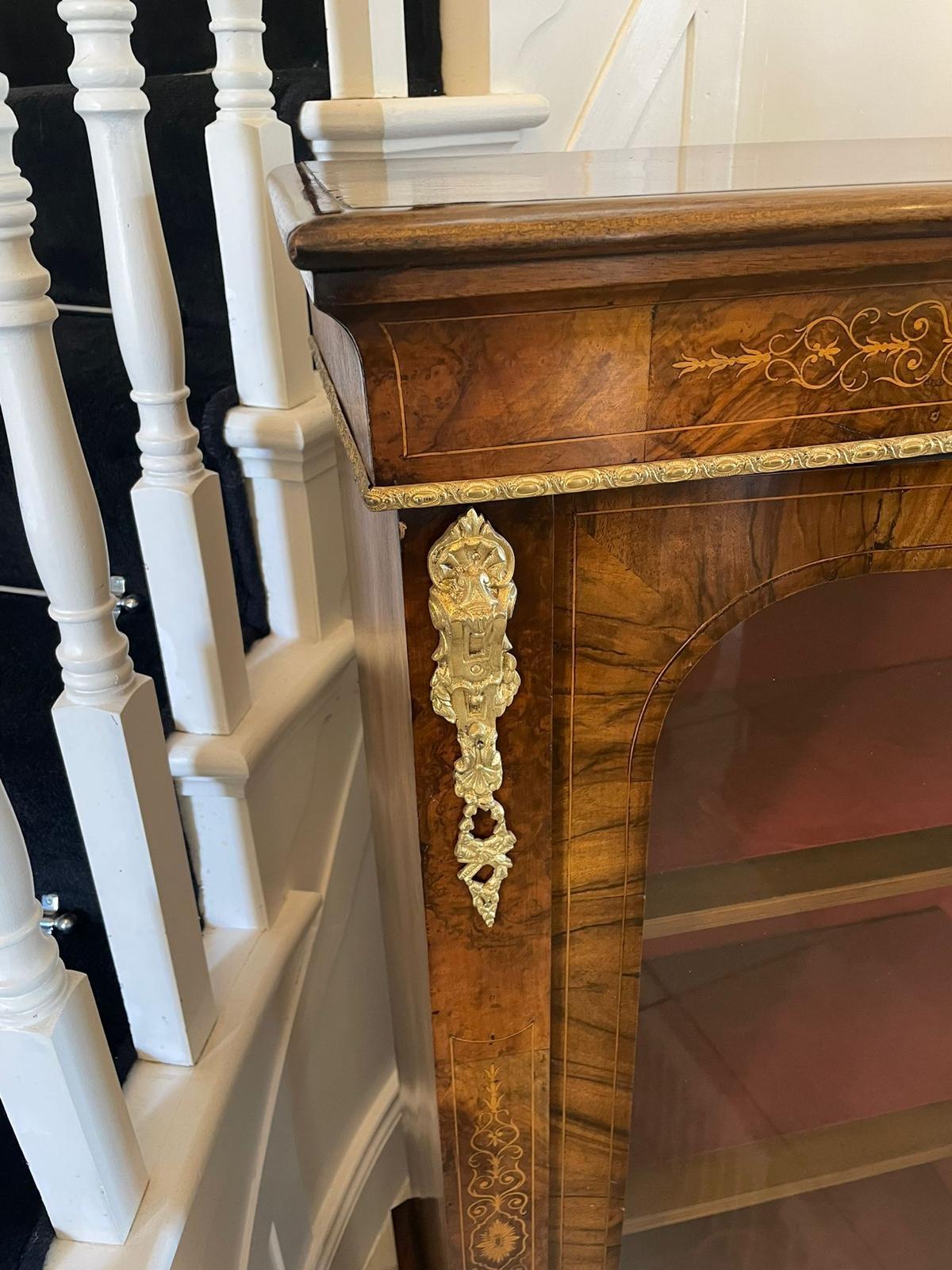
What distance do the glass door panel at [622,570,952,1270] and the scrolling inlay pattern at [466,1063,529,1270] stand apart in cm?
8

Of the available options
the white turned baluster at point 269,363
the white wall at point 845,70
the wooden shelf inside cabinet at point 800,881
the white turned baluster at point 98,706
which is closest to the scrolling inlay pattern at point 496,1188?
the wooden shelf inside cabinet at point 800,881

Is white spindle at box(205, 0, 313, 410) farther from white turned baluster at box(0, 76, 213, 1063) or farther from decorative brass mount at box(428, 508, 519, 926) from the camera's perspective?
decorative brass mount at box(428, 508, 519, 926)

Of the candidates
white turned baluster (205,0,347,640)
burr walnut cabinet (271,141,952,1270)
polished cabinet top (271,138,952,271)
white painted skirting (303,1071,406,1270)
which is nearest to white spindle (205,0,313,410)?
white turned baluster (205,0,347,640)

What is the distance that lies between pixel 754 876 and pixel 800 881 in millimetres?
31

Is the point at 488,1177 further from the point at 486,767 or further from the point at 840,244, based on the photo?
the point at 840,244

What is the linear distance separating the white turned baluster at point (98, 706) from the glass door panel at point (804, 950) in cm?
35

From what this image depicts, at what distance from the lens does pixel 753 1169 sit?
684mm

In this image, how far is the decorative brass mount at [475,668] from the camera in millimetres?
422

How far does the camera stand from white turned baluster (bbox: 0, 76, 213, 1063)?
1.72 ft

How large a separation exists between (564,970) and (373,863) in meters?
0.61

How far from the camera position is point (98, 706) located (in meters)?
0.63

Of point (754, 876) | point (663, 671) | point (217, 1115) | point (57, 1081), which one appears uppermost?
point (663, 671)

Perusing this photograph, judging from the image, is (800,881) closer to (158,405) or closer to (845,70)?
(158,405)

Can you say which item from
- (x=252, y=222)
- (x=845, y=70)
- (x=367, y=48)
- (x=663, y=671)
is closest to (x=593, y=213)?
(x=663, y=671)
